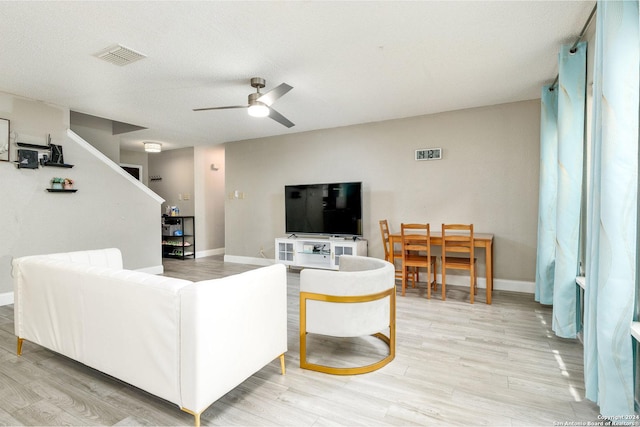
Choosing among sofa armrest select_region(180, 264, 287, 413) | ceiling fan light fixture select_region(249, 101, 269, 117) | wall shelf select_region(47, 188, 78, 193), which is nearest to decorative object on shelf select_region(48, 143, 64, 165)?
wall shelf select_region(47, 188, 78, 193)

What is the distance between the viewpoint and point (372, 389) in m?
2.04

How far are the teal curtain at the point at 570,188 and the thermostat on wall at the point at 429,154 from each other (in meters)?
2.02

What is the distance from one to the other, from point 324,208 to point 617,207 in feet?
13.4

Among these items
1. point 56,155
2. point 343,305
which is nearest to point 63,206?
point 56,155

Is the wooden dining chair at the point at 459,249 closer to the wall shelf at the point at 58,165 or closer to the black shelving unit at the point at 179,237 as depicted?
the wall shelf at the point at 58,165

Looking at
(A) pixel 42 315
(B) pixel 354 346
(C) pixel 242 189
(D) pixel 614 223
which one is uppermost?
(C) pixel 242 189

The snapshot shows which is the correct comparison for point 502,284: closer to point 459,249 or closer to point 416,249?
point 459,249

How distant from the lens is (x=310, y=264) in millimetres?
5469

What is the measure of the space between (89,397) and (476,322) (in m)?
3.19

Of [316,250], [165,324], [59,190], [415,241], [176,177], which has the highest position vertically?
[176,177]

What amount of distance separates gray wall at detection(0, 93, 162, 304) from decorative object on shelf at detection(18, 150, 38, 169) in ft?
0.29

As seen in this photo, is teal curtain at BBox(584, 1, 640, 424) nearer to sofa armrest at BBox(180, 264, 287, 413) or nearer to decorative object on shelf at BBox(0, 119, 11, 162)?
sofa armrest at BBox(180, 264, 287, 413)

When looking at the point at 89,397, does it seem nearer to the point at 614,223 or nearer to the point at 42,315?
the point at 42,315

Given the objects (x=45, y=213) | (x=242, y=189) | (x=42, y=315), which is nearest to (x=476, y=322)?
(x=42, y=315)
